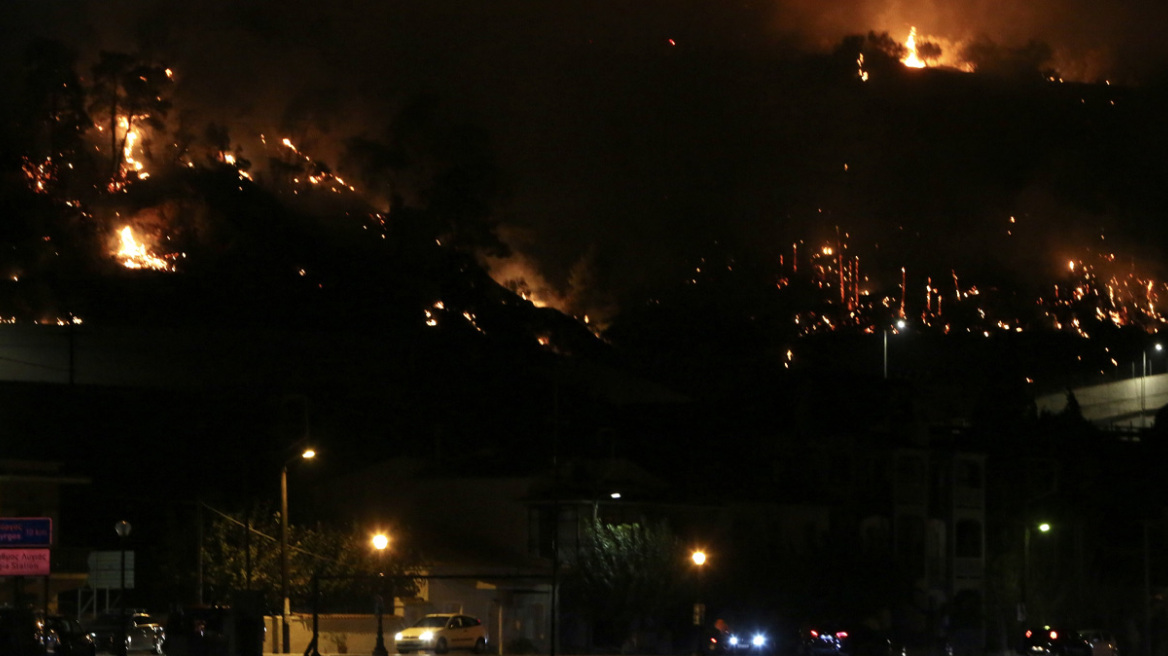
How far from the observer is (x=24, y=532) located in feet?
129

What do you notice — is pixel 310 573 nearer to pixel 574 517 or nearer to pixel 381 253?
pixel 574 517

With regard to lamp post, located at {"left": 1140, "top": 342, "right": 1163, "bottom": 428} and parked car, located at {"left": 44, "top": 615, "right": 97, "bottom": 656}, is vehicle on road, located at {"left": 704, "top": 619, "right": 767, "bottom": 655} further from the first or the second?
lamp post, located at {"left": 1140, "top": 342, "right": 1163, "bottom": 428}

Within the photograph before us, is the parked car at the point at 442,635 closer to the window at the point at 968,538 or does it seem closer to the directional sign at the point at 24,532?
the directional sign at the point at 24,532

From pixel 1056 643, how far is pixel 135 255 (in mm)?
112371

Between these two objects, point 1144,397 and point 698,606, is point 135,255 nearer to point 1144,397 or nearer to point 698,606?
point 1144,397

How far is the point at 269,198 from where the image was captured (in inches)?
6452

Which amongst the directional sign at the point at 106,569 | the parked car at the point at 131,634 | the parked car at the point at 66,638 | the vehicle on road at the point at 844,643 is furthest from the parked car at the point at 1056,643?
the directional sign at the point at 106,569

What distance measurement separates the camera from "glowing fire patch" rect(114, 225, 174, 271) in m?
144

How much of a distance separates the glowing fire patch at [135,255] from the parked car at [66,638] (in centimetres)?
11173

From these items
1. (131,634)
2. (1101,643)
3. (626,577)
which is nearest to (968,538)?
(1101,643)

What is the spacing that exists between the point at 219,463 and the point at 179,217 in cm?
8420

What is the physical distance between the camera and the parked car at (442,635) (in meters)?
46.2

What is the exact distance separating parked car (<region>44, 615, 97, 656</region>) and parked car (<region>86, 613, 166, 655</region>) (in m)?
7.89

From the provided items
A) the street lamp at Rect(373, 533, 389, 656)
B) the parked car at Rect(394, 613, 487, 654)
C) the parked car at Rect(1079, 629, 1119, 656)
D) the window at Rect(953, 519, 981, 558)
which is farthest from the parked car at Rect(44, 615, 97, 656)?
the window at Rect(953, 519, 981, 558)
